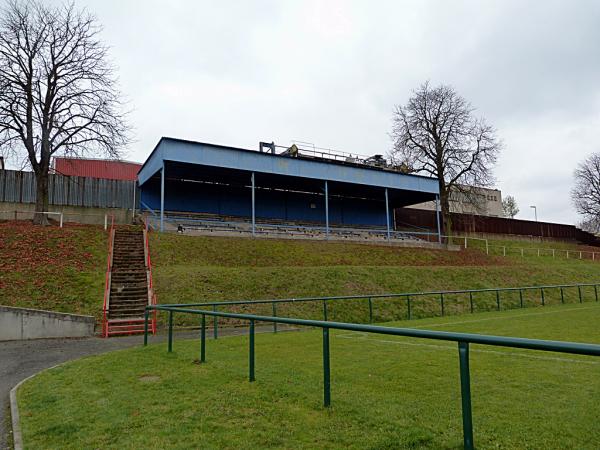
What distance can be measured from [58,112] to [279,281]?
53.1 ft

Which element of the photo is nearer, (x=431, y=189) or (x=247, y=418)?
(x=247, y=418)

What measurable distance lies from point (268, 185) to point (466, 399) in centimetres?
3148

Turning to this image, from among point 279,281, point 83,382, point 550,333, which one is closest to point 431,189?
point 279,281

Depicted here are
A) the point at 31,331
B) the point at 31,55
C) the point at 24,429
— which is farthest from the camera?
the point at 31,55

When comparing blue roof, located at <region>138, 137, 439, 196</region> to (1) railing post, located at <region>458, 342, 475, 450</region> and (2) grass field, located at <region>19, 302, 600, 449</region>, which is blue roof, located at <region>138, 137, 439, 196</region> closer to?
(2) grass field, located at <region>19, 302, 600, 449</region>

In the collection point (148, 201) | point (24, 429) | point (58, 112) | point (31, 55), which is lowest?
point (24, 429)

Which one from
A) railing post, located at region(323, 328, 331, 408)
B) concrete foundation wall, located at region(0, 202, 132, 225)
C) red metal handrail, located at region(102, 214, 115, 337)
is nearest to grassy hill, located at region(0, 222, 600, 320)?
red metal handrail, located at region(102, 214, 115, 337)

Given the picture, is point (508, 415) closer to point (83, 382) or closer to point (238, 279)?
point (83, 382)

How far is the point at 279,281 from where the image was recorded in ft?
59.7

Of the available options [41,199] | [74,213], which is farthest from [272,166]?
[74,213]

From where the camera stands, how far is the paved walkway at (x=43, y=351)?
298 inches

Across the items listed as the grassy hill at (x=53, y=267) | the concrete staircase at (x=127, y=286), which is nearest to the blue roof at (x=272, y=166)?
the concrete staircase at (x=127, y=286)

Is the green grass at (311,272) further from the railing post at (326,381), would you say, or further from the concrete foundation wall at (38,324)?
the railing post at (326,381)

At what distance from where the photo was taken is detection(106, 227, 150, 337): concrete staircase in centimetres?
1334
